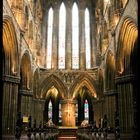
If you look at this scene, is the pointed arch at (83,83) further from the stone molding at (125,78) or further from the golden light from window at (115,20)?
the stone molding at (125,78)

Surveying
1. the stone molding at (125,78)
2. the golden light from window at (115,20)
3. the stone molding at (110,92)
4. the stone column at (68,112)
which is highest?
the golden light from window at (115,20)

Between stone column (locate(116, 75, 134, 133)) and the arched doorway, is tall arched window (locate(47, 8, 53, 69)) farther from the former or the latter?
stone column (locate(116, 75, 134, 133))

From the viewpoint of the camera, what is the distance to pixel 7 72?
21438mm

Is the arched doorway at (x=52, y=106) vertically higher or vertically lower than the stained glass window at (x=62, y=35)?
lower

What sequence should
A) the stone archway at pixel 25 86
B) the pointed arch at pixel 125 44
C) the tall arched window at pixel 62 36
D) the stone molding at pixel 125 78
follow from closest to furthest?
the pointed arch at pixel 125 44, the stone molding at pixel 125 78, the stone archway at pixel 25 86, the tall arched window at pixel 62 36

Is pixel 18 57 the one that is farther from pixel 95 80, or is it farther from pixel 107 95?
pixel 95 80

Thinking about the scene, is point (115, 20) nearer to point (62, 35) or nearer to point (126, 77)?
point (126, 77)

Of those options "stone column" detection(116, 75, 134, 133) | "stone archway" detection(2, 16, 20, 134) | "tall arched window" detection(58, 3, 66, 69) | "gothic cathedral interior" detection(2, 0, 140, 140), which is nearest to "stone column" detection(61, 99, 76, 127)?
"gothic cathedral interior" detection(2, 0, 140, 140)

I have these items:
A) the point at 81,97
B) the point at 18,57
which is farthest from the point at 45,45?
the point at 18,57

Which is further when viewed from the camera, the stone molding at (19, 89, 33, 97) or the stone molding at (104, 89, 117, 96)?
the stone molding at (19, 89, 33, 97)

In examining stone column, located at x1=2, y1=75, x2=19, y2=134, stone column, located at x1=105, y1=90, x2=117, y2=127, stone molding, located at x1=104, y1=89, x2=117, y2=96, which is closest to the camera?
stone column, located at x1=2, y1=75, x2=19, y2=134

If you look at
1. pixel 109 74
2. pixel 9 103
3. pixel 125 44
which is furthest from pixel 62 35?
pixel 9 103

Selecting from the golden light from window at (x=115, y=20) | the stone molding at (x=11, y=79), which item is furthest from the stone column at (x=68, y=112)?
the golden light from window at (x=115, y=20)

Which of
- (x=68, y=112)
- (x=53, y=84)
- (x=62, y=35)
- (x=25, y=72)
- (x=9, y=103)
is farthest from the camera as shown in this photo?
(x=62, y=35)
